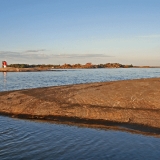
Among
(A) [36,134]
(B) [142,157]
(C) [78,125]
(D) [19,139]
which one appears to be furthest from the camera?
(C) [78,125]

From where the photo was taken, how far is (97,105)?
61.0ft

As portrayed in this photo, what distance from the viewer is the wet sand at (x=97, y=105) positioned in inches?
641

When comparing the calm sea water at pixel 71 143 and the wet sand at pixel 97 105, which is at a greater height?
the wet sand at pixel 97 105

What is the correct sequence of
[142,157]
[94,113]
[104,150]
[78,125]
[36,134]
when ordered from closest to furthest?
[142,157]
[104,150]
[36,134]
[78,125]
[94,113]

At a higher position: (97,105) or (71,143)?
(97,105)

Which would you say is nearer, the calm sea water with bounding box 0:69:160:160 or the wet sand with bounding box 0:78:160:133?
the calm sea water with bounding box 0:69:160:160

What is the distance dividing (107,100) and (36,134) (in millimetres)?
6740

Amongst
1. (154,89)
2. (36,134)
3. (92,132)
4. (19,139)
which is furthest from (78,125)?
(154,89)

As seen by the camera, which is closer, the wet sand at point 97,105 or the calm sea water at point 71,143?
the calm sea water at point 71,143

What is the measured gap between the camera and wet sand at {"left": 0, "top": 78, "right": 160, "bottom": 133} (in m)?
16.3

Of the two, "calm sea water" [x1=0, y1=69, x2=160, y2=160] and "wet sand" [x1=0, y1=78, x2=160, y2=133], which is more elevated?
"wet sand" [x1=0, y1=78, x2=160, y2=133]

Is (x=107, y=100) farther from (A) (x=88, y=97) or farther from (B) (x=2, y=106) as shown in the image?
(B) (x=2, y=106)

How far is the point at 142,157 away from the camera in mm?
10375

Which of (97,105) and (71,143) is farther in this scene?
(97,105)
